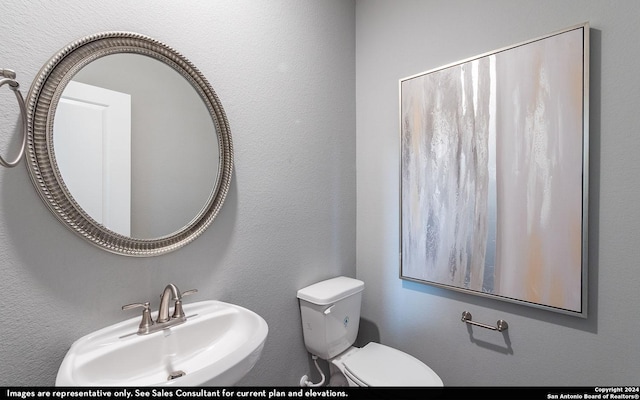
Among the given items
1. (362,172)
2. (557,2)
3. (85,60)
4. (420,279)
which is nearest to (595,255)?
(420,279)

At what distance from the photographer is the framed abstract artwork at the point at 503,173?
1080 millimetres

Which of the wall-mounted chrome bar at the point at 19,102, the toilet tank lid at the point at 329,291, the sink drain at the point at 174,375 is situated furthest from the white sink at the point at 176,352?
the wall-mounted chrome bar at the point at 19,102

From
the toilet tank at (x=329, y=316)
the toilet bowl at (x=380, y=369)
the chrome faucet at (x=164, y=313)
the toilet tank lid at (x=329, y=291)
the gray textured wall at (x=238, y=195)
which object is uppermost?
the gray textured wall at (x=238, y=195)

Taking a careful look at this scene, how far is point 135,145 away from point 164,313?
0.58 metres

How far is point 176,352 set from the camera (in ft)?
3.18

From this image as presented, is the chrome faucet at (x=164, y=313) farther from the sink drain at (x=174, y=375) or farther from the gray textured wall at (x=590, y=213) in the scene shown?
the gray textured wall at (x=590, y=213)

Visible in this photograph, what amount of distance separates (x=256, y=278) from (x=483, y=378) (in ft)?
3.79

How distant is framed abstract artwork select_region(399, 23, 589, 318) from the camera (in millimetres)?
1080

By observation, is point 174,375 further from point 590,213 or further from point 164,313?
point 590,213

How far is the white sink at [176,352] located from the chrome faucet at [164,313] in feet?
0.06

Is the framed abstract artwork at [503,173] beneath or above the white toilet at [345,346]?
above
